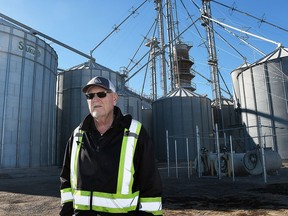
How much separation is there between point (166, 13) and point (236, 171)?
91.8 feet

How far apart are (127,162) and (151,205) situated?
1.39ft

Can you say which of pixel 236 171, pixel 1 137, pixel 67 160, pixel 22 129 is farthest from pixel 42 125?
pixel 67 160

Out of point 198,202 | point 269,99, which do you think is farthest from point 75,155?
point 269,99

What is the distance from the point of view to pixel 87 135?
9.17 ft

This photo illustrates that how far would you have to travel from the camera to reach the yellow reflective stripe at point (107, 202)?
8.15 feet

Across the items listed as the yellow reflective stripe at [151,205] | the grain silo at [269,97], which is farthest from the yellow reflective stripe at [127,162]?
the grain silo at [269,97]

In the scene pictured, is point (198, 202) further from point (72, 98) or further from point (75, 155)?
point (72, 98)

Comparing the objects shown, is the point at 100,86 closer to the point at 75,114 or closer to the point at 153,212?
the point at 153,212

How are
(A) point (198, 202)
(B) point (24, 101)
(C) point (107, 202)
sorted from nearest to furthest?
(C) point (107, 202), (A) point (198, 202), (B) point (24, 101)

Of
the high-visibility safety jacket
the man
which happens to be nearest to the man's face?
the man

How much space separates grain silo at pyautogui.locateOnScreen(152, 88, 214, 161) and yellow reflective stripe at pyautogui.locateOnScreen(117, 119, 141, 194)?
2734 cm

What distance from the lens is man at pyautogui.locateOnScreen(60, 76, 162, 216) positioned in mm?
2514

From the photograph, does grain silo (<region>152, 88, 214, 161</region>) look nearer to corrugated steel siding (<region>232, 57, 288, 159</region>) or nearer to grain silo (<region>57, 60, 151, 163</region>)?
corrugated steel siding (<region>232, 57, 288, 159</region>)

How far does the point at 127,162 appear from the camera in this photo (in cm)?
256
